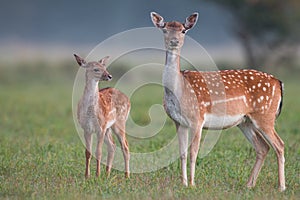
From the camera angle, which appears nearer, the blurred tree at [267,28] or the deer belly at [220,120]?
the deer belly at [220,120]

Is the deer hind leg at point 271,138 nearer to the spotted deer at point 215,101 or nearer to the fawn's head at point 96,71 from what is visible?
the spotted deer at point 215,101

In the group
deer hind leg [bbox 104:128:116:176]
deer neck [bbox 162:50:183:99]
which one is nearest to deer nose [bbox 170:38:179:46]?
deer neck [bbox 162:50:183:99]

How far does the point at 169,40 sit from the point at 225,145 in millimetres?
3603

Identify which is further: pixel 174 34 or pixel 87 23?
pixel 87 23

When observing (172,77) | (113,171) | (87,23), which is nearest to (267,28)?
(113,171)

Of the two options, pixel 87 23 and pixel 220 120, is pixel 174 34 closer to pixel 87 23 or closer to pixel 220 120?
pixel 220 120

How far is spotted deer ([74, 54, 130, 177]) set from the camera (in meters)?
10.8

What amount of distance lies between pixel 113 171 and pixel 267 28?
2617 centimetres

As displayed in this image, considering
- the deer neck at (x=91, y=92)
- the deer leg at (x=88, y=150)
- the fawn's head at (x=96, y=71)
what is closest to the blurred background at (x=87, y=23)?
the fawn's head at (x=96, y=71)

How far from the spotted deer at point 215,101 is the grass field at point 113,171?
0.41 metres

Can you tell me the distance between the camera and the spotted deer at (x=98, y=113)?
1077 cm

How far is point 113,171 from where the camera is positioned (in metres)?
11.3

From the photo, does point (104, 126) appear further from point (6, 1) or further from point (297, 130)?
point (6, 1)

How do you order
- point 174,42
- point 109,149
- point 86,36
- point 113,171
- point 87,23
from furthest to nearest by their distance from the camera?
point 87,23 < point 86,36 < point 109,149 < point 113,171 < point 174,42
